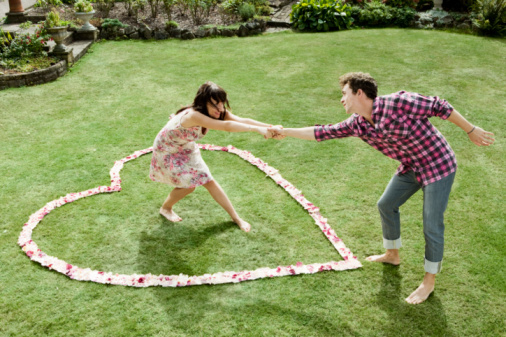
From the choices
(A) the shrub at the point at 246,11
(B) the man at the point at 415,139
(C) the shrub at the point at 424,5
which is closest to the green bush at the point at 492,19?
(C) the shrub at the point at 424,5

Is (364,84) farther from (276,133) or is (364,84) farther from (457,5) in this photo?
(457,5)

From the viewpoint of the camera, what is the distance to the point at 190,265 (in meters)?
4.33

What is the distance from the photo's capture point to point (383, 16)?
1318 cm

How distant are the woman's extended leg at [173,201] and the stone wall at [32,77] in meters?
5.71

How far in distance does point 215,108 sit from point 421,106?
1869 millimetres

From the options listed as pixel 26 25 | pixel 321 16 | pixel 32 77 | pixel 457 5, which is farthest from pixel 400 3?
pixel 32 77

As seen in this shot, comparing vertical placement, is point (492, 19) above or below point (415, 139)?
above

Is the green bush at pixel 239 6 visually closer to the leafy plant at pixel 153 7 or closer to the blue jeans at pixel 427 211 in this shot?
the leafy plant at pixel 153 7

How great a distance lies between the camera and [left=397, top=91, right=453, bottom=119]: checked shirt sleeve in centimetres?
340

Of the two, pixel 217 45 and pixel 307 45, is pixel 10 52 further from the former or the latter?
pixel 307 45

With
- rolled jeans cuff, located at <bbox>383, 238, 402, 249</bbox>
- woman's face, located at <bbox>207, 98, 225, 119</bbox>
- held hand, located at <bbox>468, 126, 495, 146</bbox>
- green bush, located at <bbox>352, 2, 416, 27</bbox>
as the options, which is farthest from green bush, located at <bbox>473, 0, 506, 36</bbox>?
woman's face, located at <bbox>207, 98, 225, 119</bbox>

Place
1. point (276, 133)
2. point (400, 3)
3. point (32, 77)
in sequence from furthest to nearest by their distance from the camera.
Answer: point (400, 3), point (32, 77), point (276, 133)

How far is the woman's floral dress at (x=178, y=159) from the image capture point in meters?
4.50

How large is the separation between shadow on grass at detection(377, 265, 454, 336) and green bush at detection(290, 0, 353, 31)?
10.2 metres
